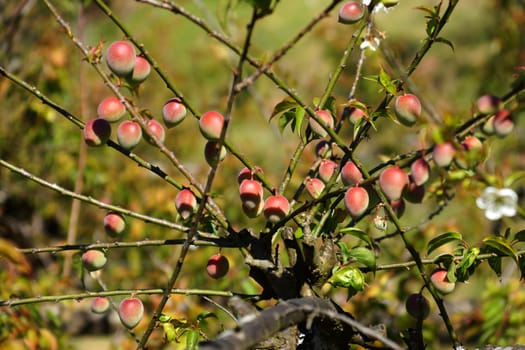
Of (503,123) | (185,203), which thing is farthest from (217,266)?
(503,123)

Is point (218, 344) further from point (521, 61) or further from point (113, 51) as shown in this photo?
point (521, 61)

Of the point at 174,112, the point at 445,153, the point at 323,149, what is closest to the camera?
the point at 445,153

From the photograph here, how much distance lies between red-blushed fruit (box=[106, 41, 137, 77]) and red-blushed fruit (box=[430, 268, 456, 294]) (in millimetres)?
480

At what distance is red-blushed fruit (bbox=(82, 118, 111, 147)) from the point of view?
2.73 ft

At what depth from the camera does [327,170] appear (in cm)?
90

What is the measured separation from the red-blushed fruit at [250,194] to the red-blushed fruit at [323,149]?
17cm

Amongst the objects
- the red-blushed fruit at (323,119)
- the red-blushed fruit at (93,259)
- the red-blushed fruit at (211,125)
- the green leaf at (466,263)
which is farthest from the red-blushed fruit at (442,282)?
the red-blushed fruit at (93,259)

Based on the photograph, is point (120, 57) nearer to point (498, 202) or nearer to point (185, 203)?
point (185, 203)

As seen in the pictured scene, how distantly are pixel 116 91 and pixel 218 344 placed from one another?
40cm

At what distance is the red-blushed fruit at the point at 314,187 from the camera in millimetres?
872

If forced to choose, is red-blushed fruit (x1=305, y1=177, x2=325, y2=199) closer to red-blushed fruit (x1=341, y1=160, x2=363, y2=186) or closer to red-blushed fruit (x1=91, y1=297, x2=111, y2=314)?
red-blushed fruit (x1=341, y1=160, x2=363, y2=186)

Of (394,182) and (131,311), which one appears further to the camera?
(131,311)

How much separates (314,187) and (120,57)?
30 cm

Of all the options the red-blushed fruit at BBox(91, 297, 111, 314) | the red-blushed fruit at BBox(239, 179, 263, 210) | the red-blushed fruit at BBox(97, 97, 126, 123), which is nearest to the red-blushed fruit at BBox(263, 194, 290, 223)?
the red-blushed fruit at BBox(239, 179, 263, 210)
